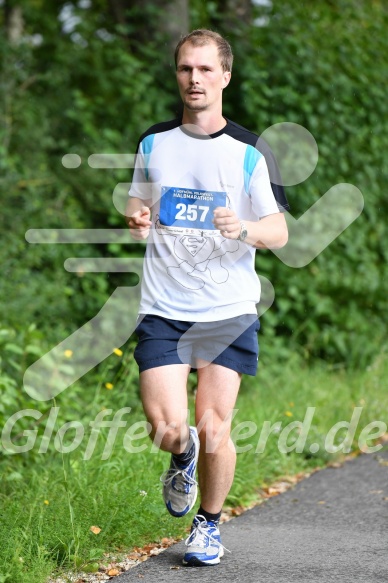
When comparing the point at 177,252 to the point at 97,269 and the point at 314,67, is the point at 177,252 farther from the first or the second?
the point at 314,67

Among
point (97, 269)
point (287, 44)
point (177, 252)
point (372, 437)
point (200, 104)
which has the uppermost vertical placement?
point (287, 44)

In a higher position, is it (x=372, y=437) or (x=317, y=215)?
(x=317, y=215)

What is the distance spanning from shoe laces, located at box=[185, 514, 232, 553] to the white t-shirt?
0.86 m

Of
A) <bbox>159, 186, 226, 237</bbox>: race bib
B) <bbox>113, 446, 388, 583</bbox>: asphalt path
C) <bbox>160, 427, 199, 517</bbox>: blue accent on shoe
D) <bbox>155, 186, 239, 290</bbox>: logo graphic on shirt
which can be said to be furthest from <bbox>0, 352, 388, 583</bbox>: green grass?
<bbox>159, 186, 226, 237</bbox>: race bib

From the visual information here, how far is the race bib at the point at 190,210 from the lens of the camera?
4.28m

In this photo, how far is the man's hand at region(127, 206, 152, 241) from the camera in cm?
414

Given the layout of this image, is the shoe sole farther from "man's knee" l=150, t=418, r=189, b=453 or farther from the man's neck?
the man's neck

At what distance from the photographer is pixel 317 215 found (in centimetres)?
877

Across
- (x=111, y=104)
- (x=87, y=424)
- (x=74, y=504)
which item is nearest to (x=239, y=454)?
(x=87, y=424)

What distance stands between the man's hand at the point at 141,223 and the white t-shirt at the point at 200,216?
13 cm

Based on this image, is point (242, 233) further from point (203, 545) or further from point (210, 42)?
point (203, 545)

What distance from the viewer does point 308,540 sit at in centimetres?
478

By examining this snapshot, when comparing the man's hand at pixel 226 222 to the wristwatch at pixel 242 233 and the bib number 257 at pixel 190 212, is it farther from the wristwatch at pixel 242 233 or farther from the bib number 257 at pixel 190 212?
the bib number 257 at pixel 190 212

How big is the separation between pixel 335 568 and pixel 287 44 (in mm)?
5550
